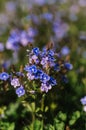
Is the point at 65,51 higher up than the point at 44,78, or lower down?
higher up

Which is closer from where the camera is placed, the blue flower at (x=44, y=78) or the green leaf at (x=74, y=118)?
the blue flower at (x=44, y=78)

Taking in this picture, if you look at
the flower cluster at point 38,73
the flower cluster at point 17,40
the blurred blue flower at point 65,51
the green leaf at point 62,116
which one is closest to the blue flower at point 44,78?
the flower cluster at point 38,73

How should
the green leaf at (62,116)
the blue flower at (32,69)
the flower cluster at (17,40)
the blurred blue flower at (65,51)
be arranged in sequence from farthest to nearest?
the blurred blue flower at (65,51)
the flower cluster at (17,40)
the green leaf at (62,116)
the blue flower at (32,69)

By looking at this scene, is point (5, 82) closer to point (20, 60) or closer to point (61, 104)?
point (61, 104)

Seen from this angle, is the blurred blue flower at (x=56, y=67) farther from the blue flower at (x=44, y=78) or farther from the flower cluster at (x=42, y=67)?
the blue flower at (x=44, y=78)

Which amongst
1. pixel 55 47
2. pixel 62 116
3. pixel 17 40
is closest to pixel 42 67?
pixel 62 116

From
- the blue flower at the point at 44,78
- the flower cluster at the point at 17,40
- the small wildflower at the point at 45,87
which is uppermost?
the flower cluster at the point at 17,40

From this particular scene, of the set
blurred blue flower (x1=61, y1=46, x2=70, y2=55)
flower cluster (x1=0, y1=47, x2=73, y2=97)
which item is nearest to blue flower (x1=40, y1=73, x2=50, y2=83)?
flower cluster (x1=0, y1=47, x2=73, y2=97)

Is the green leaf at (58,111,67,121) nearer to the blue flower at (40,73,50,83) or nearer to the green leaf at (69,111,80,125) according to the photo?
the green leaf at (69,111,80,125)

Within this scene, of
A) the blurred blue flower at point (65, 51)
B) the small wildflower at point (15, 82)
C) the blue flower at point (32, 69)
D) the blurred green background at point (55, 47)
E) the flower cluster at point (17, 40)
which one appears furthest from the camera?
the blurred blue flower at point (65, 51)

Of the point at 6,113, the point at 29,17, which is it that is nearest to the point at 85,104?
the point at 6,113

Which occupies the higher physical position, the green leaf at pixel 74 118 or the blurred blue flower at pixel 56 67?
the blurred blue flower at pixel 56 67

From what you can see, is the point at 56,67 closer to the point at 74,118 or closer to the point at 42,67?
the point at 42,67
